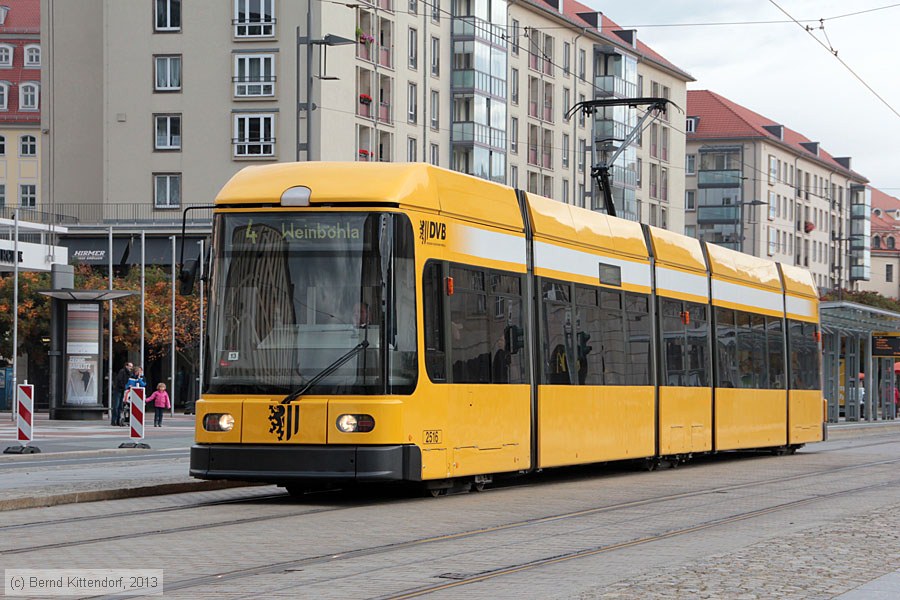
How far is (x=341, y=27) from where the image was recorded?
66.1 meters

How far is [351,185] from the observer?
15430mm

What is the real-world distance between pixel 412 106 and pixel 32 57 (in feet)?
142

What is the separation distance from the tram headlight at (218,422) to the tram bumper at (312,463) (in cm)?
17

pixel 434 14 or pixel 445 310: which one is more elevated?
pixel 434 14

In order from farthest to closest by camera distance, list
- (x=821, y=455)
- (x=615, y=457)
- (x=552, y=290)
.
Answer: (x=821, y=455) < (x=615, y=457) < (x=552, y=290)

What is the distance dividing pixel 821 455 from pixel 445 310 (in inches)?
642

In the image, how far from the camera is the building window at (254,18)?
221 ft

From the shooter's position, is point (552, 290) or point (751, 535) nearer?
point (751, 535)

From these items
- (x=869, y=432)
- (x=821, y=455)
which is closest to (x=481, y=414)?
(x=821, y=455)

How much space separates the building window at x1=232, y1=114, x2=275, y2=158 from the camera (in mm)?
67250

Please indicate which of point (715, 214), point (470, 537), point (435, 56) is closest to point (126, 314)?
point (435, 56)

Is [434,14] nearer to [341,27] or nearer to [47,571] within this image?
[341,27]

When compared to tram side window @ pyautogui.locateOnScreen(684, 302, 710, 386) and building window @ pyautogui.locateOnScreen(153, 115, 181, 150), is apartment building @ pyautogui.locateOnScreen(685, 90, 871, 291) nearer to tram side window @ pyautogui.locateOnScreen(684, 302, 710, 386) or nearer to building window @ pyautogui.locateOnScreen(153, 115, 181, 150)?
building window @ pyautogui.locateOnScreen(153, 115, 181, 150)

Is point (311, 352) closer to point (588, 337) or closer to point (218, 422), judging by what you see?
point (218, 422)
